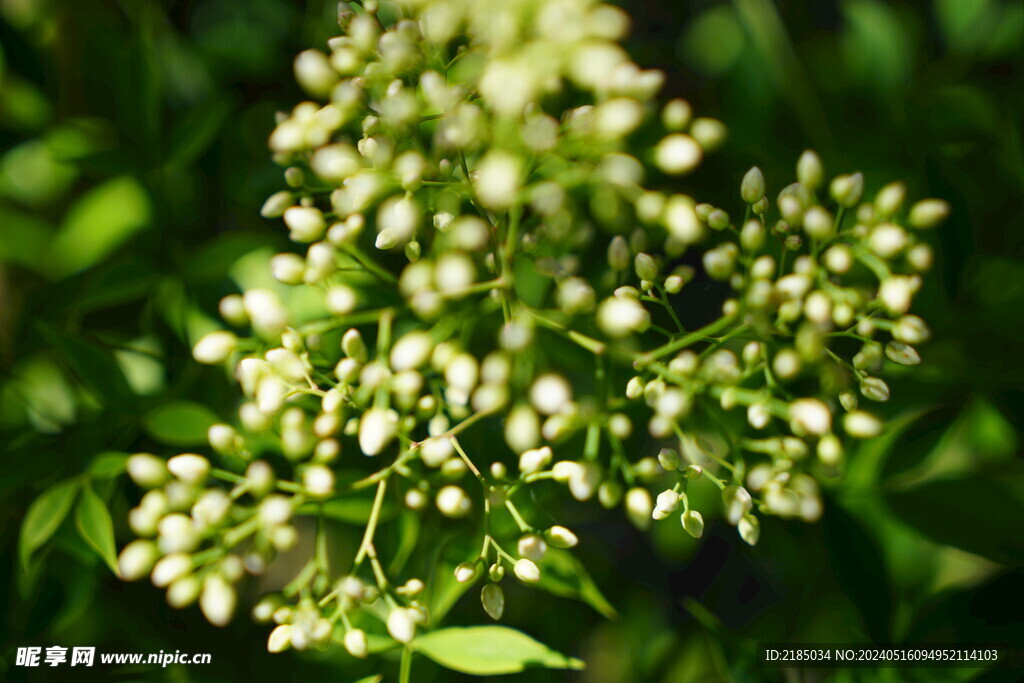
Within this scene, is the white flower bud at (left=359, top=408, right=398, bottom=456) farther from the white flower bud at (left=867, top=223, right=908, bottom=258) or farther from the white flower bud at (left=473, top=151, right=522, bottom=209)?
the white flower bud at (left=867, top=223, right=908, bottom=258)

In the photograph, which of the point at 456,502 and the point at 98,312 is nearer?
the point at 456,502

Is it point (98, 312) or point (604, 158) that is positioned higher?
point (604, 158)

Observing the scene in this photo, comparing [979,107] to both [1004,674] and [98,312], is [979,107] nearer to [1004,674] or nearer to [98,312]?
[1004,674]

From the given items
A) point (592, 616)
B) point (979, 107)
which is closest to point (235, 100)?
point (592, 616)

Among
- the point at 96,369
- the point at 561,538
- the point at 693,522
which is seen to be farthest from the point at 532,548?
the point at 96,369

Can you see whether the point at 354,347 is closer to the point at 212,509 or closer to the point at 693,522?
the point at 212,509

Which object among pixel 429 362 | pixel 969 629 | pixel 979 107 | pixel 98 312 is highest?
pixel 979 107

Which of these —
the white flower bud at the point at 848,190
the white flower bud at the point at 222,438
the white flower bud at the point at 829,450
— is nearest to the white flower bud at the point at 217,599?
the white flower bud at the point at 222,438
